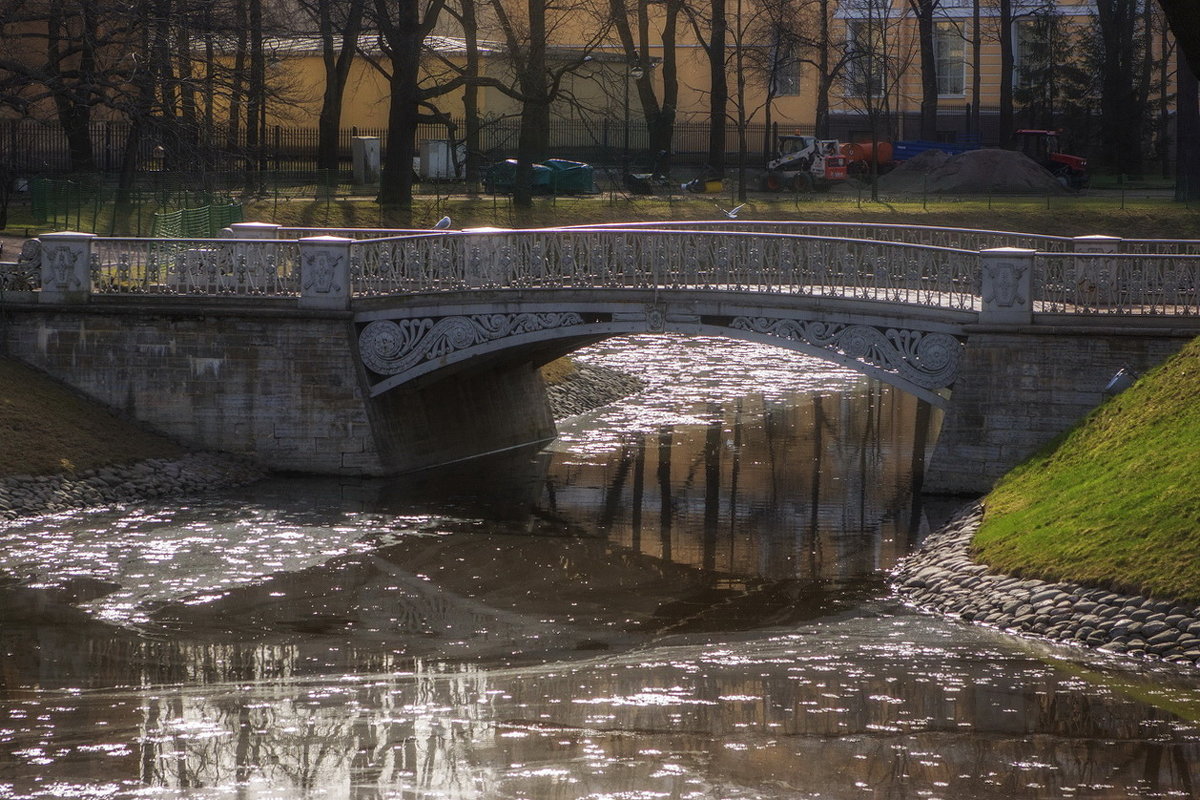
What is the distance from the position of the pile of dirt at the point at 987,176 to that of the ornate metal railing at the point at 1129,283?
23.0m

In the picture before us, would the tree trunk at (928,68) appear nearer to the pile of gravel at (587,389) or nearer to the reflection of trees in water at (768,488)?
the pile of gravel at (587,389)

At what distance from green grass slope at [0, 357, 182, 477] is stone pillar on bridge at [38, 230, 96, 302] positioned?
3.67ft

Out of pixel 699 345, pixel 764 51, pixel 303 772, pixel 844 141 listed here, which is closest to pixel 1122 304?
pixel 303 772

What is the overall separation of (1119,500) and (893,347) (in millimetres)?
4967

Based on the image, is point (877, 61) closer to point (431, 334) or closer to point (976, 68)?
point (976, 68)

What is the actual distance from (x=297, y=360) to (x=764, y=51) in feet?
95.0

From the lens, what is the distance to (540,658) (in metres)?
15.1

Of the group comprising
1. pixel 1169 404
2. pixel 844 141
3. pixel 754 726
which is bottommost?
pixel 754 726

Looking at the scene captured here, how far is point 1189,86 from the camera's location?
141 ft

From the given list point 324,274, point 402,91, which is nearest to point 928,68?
point 402,91

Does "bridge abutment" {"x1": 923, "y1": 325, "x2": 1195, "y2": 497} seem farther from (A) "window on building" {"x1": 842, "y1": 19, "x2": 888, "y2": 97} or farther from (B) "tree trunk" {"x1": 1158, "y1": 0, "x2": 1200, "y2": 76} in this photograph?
(A) "window on building" {"x1": 842, "y1": 19, "x2": 888, "y2": 97}

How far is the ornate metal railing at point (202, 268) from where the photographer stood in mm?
22906

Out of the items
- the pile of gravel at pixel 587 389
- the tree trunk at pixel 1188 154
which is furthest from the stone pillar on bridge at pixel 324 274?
the tree trunk at pixel 1188 154

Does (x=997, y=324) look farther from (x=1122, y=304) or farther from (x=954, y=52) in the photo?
(x=954, y=52)
